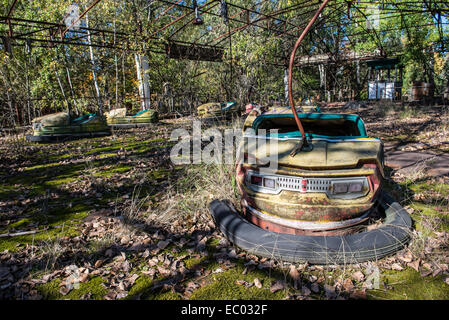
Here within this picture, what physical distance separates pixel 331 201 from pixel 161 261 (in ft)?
4.69

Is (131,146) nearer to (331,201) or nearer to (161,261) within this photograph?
(161,261)

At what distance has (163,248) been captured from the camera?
8.08ft

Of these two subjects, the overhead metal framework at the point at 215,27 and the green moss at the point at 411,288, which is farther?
the overhead metal framework at the point at 215,27

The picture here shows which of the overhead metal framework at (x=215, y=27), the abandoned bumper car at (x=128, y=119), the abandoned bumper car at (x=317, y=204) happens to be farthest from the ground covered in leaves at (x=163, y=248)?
the abandoned bumper car at (x=128, y=119)

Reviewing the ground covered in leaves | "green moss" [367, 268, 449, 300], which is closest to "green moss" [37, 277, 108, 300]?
the ground covered in leaves

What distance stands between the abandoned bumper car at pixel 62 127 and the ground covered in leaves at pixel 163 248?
4.08 m

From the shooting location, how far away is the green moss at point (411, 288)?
5.68 feet

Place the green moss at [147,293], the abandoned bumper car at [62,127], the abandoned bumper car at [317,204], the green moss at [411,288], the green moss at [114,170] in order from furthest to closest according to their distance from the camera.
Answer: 1. the abandoned bumper car at [62,127]
2. the green moss at [114,170]
3. the abandoned bumper car at [317,204]
4. the green moss at [147,293]
5. the green moss at [411,288]

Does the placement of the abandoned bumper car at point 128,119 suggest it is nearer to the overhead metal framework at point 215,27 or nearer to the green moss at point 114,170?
the overhead metal framework at point 215,27

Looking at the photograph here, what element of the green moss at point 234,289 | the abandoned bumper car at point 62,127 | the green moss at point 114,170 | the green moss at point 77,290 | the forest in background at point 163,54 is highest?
the forest in background at point 163,54

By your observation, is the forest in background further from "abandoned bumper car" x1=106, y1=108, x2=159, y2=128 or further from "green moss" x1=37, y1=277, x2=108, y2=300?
"green moss" x1=37, y1=277, x2=108, y2=300

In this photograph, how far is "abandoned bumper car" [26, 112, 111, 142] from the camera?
8.30 metres

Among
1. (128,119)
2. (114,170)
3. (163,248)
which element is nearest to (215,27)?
(128,119)

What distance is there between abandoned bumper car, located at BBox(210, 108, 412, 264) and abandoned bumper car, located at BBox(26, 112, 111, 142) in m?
7.86
